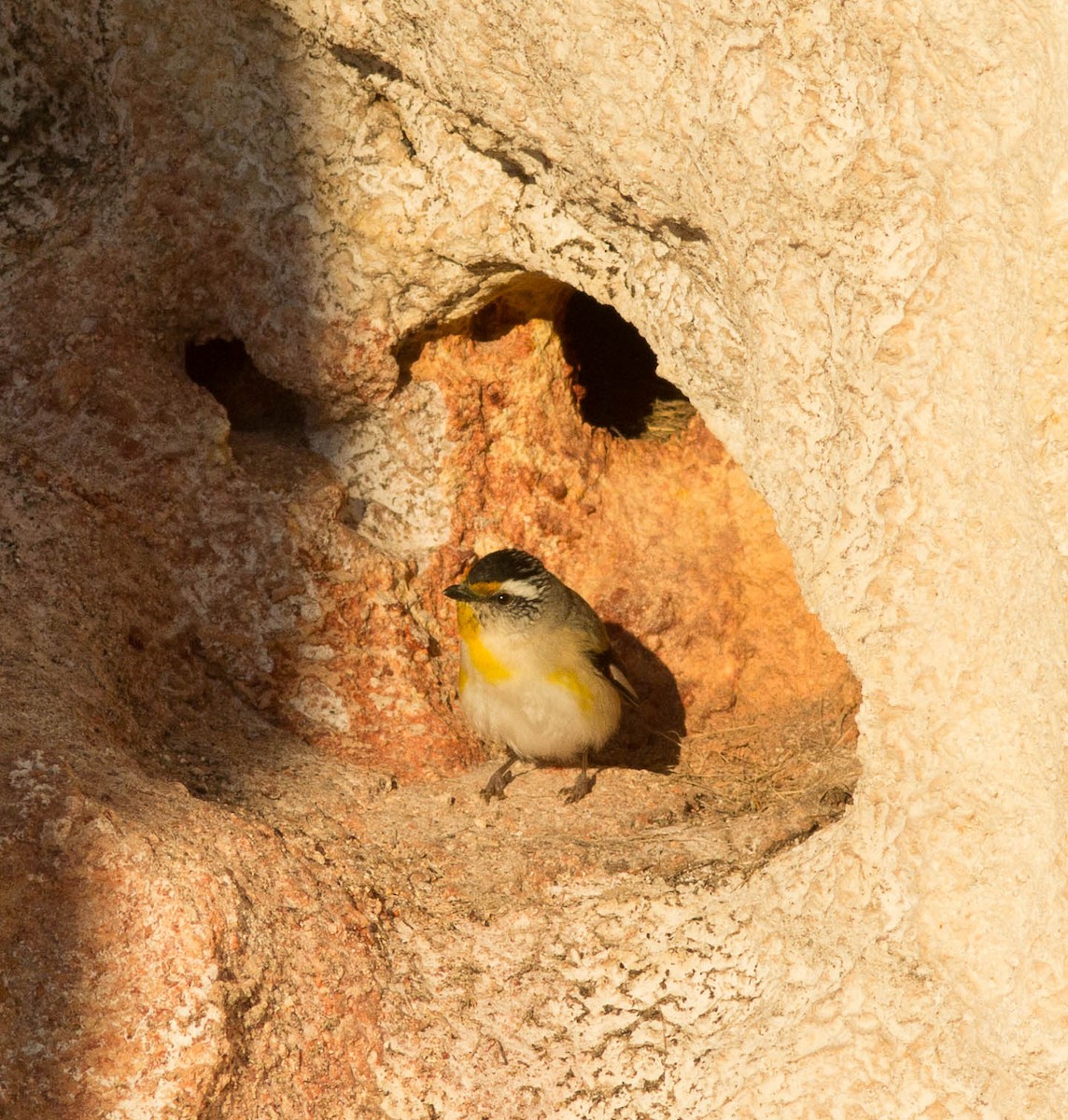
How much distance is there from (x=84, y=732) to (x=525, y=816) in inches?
55.6

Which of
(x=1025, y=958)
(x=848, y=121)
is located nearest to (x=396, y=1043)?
(x=1025, y=958)

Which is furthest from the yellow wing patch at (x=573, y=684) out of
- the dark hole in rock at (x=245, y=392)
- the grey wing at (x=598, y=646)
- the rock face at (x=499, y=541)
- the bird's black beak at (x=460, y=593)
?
the dark hole in rock at (x=245, y=392)

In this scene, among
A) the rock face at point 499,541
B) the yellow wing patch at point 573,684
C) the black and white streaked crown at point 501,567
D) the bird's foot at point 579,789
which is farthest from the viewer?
the yellow wing patch at point 573,684

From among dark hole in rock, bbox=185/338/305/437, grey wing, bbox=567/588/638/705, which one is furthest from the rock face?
grey wing, bbox=567/588/638/705

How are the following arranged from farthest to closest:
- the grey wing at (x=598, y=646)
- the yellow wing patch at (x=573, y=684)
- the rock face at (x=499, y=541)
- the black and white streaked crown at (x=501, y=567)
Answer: the grey wing at (x=598, y=646)
the yellow wing patch at (x=573, y=684)
the black and white streaked crown at (x=501, y=567)
the rock face at (x=499, y=541)

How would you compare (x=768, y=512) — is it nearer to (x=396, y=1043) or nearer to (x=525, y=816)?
(x=525, y=816)

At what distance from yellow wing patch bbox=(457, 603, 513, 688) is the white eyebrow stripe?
17cm

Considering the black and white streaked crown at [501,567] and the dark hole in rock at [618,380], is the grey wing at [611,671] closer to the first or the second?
the black and white streaked crown at [501,567]

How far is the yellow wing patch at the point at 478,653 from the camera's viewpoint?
4.64 m

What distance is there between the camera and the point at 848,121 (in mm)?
2916

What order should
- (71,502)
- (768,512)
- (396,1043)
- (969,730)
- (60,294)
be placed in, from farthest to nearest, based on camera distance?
(768,512)
(60,294)
(71,502)
(396,1043)
(969,730)

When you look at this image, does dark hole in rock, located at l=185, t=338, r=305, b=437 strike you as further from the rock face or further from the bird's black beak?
the bird's black beak

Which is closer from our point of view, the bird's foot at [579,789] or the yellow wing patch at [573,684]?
the bird's foot at [579,789]

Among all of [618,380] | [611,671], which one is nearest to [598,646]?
[611,671]
